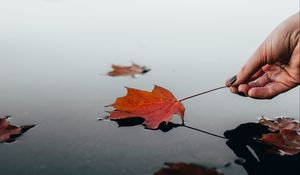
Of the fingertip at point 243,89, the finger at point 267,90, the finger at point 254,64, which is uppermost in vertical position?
the finger at point 254,64

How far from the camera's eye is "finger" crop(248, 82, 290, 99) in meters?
1.56

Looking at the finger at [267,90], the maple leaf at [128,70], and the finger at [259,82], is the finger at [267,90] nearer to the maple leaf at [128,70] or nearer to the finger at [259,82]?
the finger at [259,82]

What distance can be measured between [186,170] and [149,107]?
421mm

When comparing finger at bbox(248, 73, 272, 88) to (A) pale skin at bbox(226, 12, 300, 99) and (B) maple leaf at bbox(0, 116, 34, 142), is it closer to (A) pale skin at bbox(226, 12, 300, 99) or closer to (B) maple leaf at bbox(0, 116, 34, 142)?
(A) pale skin at bbox(226, 12, 300, 99)

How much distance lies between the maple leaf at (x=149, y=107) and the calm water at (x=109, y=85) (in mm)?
49

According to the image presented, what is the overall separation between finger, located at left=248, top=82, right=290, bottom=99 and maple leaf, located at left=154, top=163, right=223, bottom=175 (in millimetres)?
569

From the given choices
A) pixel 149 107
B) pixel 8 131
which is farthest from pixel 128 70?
pixel 8 131

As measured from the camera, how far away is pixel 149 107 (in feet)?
4.69

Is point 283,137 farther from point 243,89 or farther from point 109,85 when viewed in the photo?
point 109,85

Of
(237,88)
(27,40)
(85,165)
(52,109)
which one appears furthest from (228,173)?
(27,40)

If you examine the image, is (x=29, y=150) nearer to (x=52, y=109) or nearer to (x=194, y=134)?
(x=52, y=109)

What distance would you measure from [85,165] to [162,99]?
47 centimetres

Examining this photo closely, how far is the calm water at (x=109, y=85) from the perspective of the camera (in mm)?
1180

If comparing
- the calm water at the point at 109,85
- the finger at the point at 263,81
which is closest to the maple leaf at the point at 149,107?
the calm water at the point at 109,85
